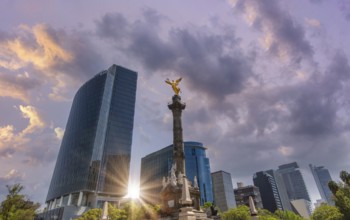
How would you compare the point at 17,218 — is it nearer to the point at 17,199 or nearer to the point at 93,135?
the point at 17,199

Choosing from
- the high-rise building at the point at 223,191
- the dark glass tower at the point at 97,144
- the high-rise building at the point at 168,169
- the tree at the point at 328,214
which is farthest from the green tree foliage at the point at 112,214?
the high-rise building at the point at 223,191

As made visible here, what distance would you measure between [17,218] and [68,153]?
78.4m

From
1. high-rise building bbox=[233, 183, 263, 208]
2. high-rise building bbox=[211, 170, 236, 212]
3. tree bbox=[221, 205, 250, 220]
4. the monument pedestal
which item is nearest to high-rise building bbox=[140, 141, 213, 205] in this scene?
high-rise building bbox=[211, 170, 236, 212]

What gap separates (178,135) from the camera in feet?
123

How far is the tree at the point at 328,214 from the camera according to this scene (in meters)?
35.5

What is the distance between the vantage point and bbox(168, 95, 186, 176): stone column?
114 feet

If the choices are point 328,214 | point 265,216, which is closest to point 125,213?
point 265,216

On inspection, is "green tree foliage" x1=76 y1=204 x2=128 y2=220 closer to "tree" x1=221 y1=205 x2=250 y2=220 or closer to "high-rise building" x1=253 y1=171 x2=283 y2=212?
"tree" x1=221 y1=205 x2=250 y2=220

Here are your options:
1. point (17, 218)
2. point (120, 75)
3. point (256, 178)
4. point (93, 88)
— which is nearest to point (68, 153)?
point (93, 88)

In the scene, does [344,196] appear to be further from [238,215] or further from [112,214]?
[112,214]

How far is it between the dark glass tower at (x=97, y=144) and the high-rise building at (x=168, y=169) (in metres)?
30.2

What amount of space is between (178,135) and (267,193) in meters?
160

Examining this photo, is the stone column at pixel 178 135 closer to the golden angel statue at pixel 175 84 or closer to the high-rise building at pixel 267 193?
the golden angel statue at pixel 175 84

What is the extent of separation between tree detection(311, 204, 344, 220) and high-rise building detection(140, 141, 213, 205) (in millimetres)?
78967
